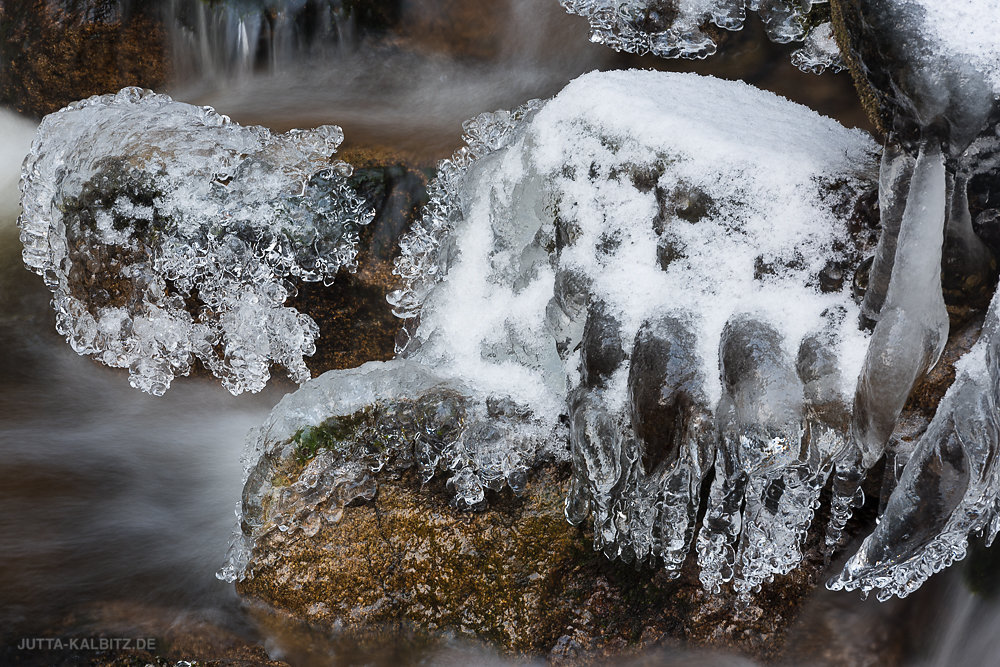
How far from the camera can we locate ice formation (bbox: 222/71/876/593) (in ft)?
6.11

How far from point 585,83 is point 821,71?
3.04ft

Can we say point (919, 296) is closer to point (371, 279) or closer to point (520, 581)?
point (520, 581)

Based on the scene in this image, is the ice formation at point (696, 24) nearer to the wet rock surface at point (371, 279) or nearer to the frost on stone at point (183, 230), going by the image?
the wet rock surface at point (371, 279)

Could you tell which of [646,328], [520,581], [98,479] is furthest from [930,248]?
[98,479]

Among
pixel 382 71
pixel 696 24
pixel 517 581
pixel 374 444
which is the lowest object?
pixel 517 581

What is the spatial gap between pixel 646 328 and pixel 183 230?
5.04 ft

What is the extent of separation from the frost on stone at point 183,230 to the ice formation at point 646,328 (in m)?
0.36

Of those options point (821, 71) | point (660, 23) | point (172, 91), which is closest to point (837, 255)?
point (821, 71)

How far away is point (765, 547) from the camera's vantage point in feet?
6.93

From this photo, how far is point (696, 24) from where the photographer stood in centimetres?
263

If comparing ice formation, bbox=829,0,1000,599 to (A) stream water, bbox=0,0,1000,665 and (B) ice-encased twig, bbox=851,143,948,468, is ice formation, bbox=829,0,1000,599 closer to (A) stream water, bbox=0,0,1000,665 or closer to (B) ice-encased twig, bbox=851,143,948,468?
(B) ice-encased twig, bbox=851,143,948,468

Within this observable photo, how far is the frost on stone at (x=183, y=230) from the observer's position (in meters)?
2.53

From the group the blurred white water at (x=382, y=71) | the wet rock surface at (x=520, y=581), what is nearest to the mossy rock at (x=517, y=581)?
the wet rock surface at (x=520, y=581)

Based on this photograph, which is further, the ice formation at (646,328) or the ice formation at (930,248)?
the ice formation at (646,328)
